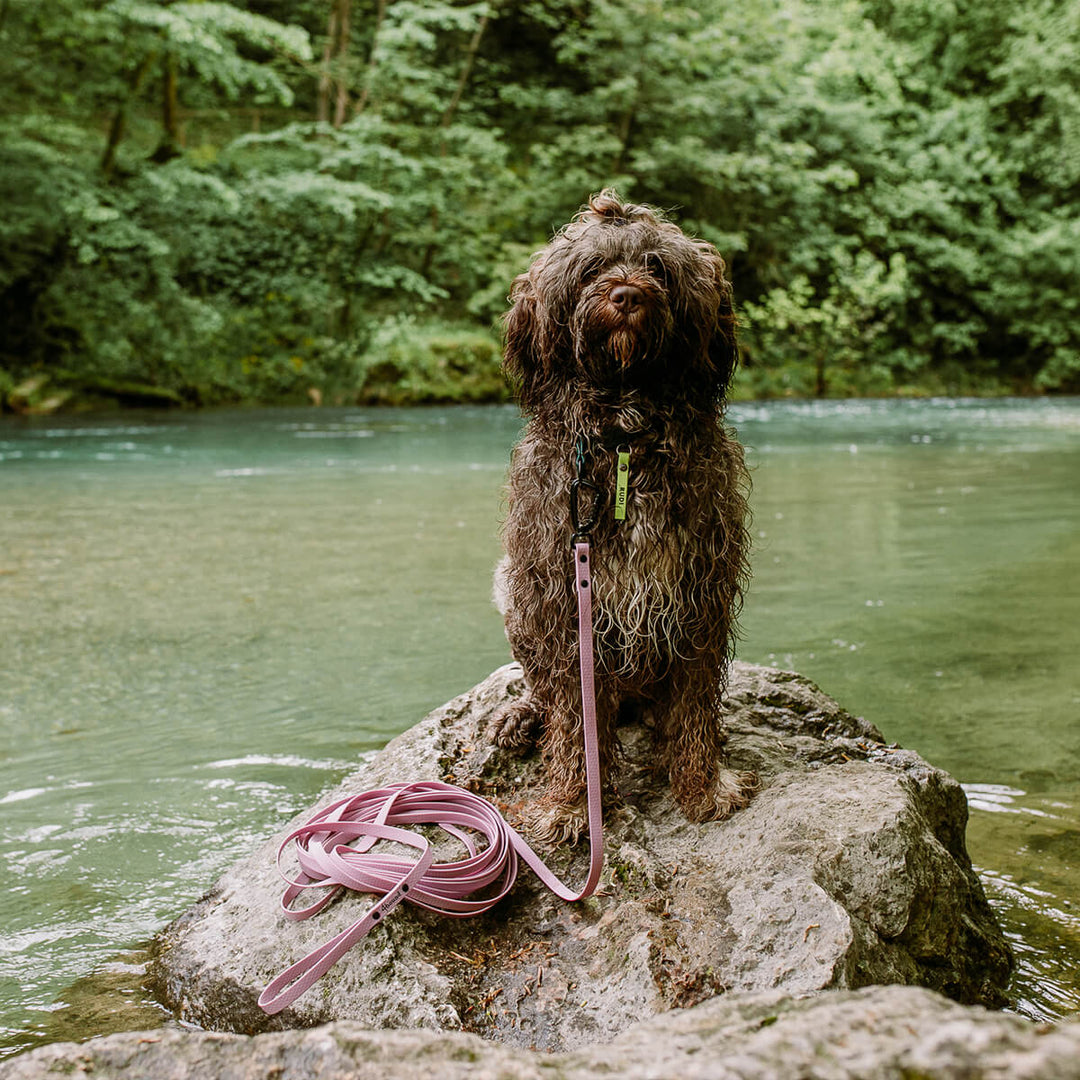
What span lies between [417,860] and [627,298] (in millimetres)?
1726

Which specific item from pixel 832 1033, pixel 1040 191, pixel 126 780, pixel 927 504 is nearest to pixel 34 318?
pixel 927 504

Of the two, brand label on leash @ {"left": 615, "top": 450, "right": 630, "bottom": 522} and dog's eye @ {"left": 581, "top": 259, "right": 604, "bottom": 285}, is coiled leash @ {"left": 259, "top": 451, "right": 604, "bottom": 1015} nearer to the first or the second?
brand label on leash @ {"left": 615, "top": 450, "right": 630, "bottom": 522}

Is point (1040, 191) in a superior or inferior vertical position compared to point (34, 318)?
superior

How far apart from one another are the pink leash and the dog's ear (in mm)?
576

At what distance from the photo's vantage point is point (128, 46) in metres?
20.8

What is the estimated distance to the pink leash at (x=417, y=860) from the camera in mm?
2732

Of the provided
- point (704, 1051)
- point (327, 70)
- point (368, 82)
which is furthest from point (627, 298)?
point (327, 70)

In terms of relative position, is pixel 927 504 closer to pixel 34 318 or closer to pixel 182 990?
pixel 182 990

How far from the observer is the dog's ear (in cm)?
321

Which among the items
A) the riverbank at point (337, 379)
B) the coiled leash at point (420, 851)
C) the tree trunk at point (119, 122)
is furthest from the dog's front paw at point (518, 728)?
the tree trunk at point (119, 122)

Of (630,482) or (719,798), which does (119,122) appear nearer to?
(630,482)

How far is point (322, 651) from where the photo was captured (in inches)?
263

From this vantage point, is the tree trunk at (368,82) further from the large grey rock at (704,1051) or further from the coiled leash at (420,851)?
the large grey rock at (704,1051)

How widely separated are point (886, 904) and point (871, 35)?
107ft
